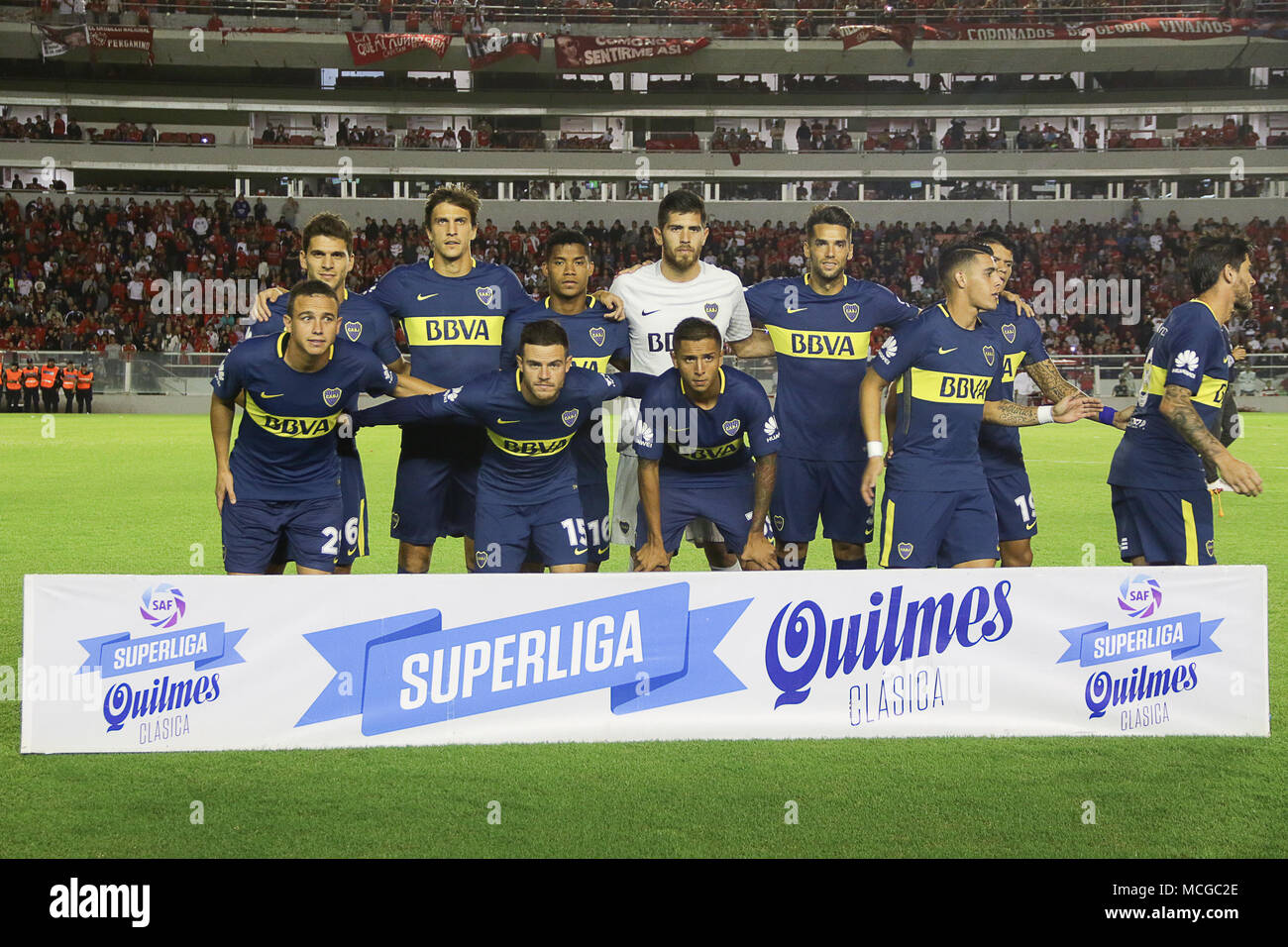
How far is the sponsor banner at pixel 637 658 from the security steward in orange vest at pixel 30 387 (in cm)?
2656

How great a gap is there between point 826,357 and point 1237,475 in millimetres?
2148

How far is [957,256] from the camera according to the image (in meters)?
6.40

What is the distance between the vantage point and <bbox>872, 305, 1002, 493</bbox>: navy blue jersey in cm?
622

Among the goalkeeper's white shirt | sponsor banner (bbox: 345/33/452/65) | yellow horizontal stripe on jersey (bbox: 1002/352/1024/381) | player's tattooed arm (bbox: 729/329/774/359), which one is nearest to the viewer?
the goalkeeper's white shirt

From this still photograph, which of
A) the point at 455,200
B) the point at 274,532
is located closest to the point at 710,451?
the point at 455,200

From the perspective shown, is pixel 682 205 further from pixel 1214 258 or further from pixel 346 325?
pixel 1214 258

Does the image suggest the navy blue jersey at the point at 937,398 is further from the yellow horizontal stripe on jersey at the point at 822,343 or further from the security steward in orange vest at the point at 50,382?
the security steward in orange vest at the point at 50,382

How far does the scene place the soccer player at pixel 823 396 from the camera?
6.77m

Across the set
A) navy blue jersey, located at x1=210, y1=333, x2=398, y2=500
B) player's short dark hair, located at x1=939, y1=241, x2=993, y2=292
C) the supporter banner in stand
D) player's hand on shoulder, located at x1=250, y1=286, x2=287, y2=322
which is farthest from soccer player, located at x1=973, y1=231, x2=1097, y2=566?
the supporter banner in stand

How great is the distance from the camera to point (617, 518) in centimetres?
716

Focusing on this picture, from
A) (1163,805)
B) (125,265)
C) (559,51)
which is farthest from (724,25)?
(1163,805)

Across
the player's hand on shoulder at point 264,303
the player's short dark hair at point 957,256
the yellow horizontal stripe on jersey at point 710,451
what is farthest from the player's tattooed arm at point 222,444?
the player's short dark hair at point 957,256

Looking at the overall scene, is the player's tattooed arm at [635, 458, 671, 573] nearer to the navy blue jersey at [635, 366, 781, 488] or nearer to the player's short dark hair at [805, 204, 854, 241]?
the navy blue jersey at [635, 366, 781, 488]

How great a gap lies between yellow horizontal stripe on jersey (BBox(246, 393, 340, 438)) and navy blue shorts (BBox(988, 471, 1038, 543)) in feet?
12.0
